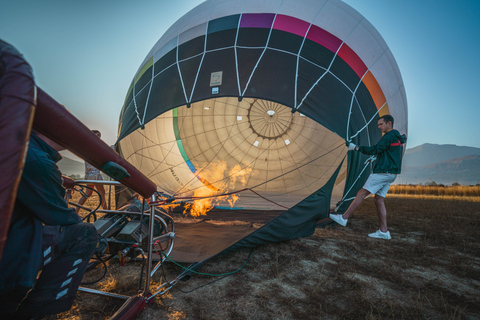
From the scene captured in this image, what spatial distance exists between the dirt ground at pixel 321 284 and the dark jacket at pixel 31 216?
0.85 m

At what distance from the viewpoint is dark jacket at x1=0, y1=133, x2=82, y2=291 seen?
2.74 ft

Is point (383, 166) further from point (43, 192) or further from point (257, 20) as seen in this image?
point (43, 192)

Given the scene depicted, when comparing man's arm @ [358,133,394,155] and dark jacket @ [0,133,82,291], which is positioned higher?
man's arm @ [358,133,394,155]

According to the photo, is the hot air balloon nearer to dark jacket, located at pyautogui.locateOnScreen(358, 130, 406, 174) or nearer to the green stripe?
dark jacket, located at pyautogui.locateOnScreen(358, 130, 406, 174)

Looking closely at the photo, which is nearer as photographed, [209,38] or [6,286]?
[6,286]

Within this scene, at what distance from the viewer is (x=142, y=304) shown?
4.78ft

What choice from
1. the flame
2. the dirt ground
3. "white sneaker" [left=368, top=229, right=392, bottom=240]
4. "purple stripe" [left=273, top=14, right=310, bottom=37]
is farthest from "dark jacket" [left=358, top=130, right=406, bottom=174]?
the flame

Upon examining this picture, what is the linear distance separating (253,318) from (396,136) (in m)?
3.24

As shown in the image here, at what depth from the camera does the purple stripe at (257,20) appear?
12.0 feet

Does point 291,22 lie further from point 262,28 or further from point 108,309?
point 108,309

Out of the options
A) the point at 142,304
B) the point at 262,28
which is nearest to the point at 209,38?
the point at 262,28

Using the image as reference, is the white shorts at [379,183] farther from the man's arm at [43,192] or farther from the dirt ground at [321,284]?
the man's arm at [43,192]

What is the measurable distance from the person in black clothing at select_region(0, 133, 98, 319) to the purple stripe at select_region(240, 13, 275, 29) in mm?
3377

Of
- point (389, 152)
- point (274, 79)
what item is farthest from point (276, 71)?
point (389, 152)
